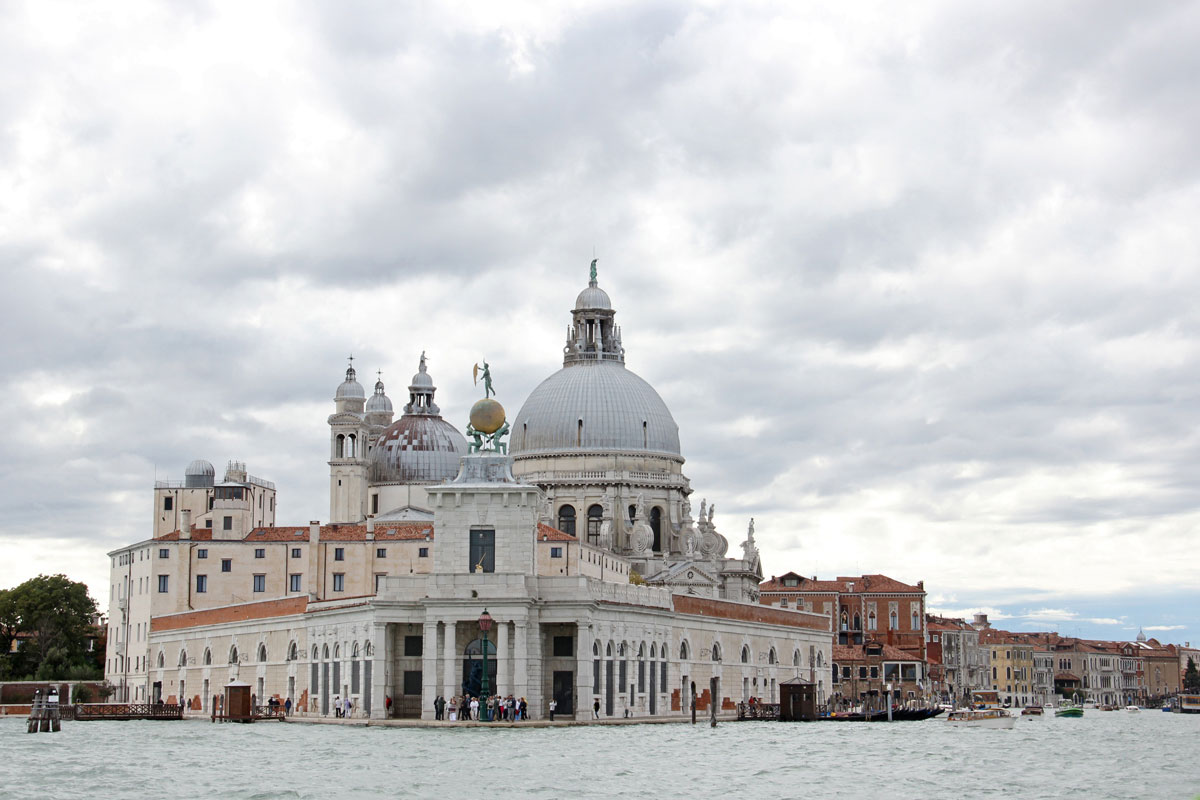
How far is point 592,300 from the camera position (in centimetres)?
10562

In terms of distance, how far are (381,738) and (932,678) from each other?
7969 cm

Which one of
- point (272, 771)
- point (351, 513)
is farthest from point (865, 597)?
point (272, 771)

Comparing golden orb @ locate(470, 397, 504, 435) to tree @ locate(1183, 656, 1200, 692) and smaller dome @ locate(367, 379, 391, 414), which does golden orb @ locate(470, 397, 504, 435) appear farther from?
tree @ locate(1183, 656, 1200, 692)

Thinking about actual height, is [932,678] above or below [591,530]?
below

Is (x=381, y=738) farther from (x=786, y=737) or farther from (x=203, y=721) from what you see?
(x=203, y=721)

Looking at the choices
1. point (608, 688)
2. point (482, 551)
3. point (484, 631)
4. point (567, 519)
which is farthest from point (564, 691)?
point (567, 519)

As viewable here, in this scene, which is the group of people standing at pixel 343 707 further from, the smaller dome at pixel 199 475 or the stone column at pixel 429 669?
the smaller dome at pixel 199 475

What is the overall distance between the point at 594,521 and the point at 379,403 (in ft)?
65.7

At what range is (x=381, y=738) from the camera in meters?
52.8

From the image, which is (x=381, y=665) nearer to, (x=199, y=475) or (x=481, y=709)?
(x=481, y=709)

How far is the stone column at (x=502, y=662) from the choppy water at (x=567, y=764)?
3.49 metres

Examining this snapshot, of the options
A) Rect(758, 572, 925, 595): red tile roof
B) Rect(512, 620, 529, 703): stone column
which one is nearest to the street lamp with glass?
Rect(512, 620, 529, 703): stone column

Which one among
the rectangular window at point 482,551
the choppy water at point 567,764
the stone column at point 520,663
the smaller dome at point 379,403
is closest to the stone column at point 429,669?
the stone column at point 520,663

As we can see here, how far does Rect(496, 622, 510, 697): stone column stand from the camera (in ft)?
202
